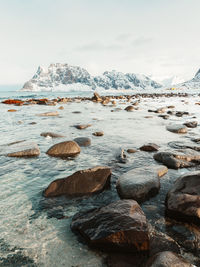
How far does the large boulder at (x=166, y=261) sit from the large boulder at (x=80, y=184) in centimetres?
213

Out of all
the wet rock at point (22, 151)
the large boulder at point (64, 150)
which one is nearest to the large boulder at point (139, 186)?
the large boulder at point (64, 150)

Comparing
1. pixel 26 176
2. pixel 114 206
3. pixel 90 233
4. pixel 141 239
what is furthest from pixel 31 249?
pixel 26 176

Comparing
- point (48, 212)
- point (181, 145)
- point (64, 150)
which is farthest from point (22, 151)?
point (181, 145)

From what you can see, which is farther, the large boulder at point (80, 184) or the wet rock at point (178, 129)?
the wet rock at point (178, 129)

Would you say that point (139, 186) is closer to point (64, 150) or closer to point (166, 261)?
point (166, 261)

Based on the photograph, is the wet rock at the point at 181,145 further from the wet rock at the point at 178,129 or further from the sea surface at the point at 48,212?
the wet rock at the point at 178,129

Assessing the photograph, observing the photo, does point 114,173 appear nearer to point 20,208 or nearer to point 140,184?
point 140,184

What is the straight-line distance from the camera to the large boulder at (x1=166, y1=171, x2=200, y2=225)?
3268mm

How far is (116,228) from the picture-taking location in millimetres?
2752

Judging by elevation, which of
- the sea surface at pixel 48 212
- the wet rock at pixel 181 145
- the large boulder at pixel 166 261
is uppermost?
the large boulder at pixel 166 261

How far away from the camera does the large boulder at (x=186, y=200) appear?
3268mm

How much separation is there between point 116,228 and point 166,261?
30.4 inches

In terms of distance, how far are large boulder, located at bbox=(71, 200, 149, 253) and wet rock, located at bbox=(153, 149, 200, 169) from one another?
10.4 feet

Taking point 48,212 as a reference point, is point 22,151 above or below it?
above
